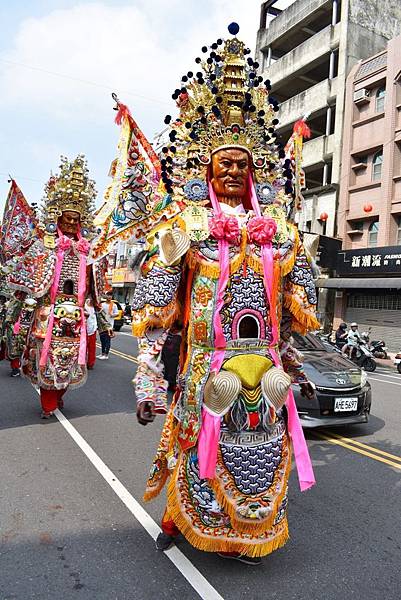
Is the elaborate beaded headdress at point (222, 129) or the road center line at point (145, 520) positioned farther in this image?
Answer: the elaborate beaded headdress at point (222, 129)

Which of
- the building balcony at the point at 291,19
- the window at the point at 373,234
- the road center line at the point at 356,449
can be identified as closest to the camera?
the road center line at the point at 356,449

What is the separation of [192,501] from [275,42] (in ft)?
102

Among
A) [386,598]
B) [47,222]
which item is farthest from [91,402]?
[386,598]

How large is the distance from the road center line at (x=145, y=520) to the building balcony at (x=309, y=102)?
22006mm

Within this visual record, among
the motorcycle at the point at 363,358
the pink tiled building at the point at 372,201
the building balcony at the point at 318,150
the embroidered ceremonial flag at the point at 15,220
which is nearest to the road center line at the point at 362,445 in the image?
the embroidered ceremonial flag at the point at 15,220

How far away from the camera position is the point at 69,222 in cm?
642

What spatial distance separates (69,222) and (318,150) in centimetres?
2131

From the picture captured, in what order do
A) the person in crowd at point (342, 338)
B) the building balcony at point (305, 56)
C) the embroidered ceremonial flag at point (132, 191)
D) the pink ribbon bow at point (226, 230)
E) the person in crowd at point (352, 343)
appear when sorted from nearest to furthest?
1. the pink ribbon bow at point (226, 230)
2. the embroidered ceremonial flag at point (132, 191)
3. the person in crowd at point (352, 343)
4. the person in crowd at point (342, 338)
5. the building balcony at point (305, 56)

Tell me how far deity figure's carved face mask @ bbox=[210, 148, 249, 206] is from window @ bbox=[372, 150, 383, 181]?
20422mm

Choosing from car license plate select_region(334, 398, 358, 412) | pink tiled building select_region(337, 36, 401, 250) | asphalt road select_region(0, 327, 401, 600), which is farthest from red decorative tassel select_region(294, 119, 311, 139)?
pink tiled building select_region(337, 36, 401, 250)

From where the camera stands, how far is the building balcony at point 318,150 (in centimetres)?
2453

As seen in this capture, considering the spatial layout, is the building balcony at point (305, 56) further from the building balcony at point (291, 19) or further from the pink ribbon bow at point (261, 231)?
the pink ribbon bow at point (261, 231)

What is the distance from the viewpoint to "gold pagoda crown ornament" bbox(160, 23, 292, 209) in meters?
3.15

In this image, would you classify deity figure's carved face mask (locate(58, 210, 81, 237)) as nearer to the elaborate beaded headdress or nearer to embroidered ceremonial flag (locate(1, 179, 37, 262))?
embroidered ceremonial flag (locate(1, 179, 37, 262))
